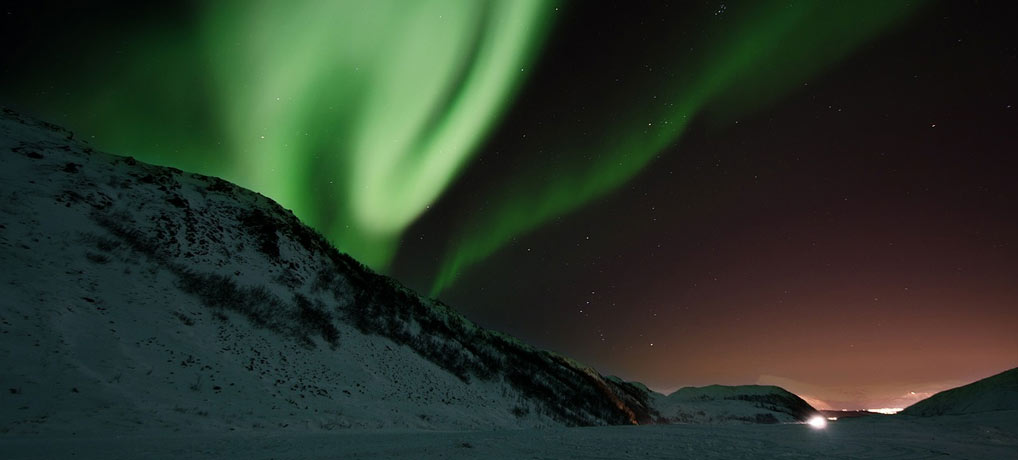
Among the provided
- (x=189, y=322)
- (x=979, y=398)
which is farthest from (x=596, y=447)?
(x=979, y=398)

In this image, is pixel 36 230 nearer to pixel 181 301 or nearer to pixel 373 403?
pixel 181 301

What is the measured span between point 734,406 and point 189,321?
383ft

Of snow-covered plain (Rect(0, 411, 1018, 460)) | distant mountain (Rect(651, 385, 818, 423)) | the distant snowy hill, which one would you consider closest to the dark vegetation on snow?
the distant snowy hill

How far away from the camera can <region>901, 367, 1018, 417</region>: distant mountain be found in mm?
20542

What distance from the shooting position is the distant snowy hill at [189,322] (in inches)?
559

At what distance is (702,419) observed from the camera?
84.7 meters

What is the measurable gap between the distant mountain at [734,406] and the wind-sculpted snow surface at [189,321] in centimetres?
5642

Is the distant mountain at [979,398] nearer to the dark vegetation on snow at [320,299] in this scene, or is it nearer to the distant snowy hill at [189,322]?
the distant snowy hill at [189,322]

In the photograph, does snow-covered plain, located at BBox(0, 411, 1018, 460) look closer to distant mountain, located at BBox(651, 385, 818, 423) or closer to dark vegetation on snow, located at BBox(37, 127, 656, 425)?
dark vegetation on snow, located at BBox(37, 127, 656, 425)

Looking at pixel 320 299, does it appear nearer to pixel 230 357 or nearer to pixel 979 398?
pixel 230 357

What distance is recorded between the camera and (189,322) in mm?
22250

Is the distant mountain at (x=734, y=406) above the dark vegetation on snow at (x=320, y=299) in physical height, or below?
below

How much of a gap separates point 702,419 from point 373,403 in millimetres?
83632

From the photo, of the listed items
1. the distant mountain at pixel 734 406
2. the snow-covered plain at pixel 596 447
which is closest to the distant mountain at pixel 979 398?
the snow-covered plain at pixel 596 447
